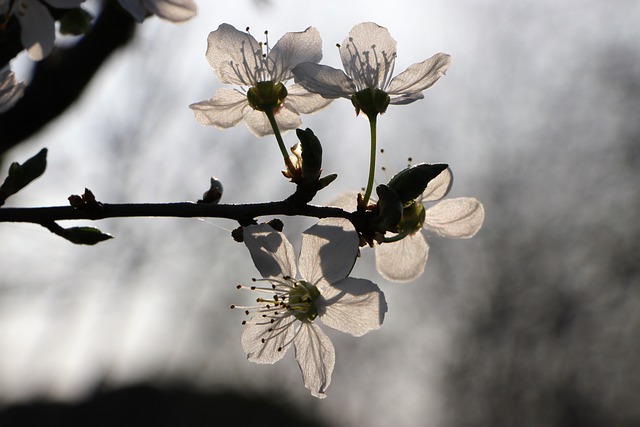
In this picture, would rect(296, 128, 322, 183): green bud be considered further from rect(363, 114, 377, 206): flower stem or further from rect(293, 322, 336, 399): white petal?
rect(293, 322, 336, 399): white petal

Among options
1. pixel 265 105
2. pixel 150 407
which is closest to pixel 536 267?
pixel 150 407

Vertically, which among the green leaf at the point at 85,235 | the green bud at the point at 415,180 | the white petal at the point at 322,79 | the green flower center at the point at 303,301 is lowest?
the green leaf at the point at 85,235

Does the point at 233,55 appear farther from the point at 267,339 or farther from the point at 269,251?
the point at 267,339

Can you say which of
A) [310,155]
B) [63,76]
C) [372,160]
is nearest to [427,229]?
[372,160]

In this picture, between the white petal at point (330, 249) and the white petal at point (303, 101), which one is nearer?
the white petal at point (330, 249)

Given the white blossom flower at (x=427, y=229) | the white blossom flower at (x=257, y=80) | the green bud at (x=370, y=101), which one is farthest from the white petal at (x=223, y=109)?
the white blossom flower at (x=427, y=229)

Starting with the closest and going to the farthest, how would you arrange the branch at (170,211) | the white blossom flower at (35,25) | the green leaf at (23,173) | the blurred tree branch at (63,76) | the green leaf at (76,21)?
the branch at (170,211), the green leaf at (23,173), the white blossom flower at (35,25), the green leaf at (76,21), the blurred tree branch at (63,76)

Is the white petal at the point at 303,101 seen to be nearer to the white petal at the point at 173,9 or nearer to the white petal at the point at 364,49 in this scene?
the white petal at the point at 364,49
